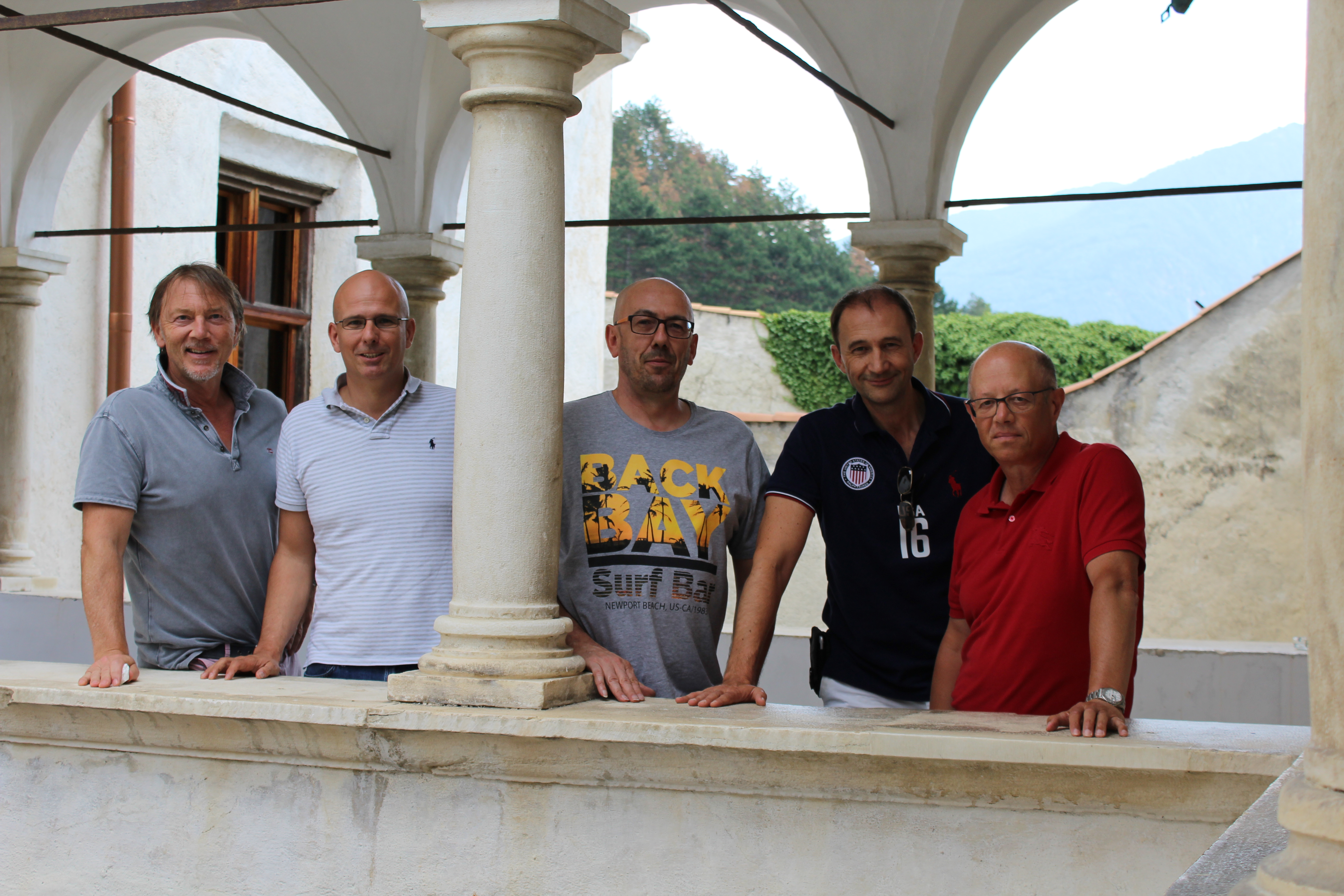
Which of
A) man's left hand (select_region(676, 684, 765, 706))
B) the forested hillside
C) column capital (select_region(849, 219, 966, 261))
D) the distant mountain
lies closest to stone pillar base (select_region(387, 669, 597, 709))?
man's left hand (select_region(676, 684, 765, 706))

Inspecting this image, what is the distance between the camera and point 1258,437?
11.7 metres

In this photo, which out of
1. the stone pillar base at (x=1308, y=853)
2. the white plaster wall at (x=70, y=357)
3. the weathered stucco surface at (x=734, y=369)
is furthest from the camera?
the weathered stucco surface at (x=734, y=369)

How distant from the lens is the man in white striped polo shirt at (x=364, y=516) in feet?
9.68

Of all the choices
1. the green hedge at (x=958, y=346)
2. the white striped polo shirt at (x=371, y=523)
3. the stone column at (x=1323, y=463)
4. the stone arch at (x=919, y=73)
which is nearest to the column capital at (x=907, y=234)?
the stone arch at (x=919, y=73)

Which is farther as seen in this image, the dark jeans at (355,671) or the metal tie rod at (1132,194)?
the metal tie rod at (1132,194)

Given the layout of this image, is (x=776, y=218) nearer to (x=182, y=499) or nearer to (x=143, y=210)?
(x=182, y=499)

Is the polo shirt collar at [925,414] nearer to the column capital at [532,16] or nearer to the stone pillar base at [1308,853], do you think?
the column capital at [532,16]

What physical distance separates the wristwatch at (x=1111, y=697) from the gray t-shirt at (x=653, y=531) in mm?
902

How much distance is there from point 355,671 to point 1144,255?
17782 cm

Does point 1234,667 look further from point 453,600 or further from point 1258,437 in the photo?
point 1258,437

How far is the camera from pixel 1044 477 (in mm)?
2641

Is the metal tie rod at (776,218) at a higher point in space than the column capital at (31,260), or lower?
higher

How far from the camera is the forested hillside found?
36750 millimetres

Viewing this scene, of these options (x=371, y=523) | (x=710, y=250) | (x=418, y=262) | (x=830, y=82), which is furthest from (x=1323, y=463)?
(x=710, y=250)
